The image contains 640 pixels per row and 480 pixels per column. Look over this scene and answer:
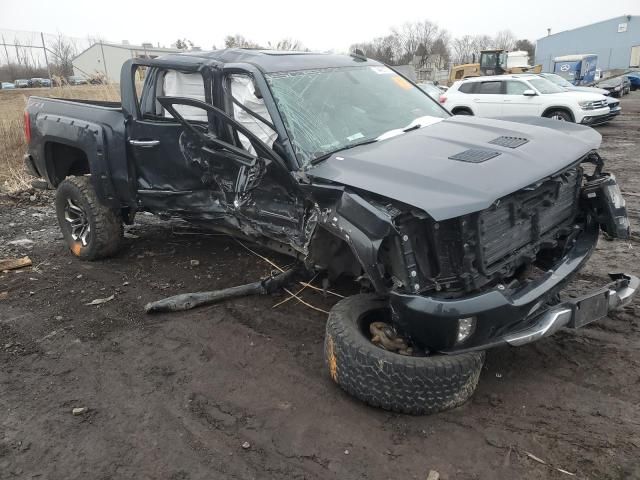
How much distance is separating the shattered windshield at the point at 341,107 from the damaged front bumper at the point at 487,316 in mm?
1310

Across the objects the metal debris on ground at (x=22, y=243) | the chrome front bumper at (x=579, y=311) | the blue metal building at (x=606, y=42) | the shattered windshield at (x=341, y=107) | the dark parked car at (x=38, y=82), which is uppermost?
the blue metal building at (x=606, y=42)

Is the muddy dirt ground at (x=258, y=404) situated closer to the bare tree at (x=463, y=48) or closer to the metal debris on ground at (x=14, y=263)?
the metal debris on ground at (x=14, y=263)

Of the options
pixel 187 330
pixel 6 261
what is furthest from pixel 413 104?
pixel 6 261

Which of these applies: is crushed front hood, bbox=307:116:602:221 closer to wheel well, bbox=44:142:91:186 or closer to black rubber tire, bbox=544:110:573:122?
wheel well, bbox=44:142:91:186

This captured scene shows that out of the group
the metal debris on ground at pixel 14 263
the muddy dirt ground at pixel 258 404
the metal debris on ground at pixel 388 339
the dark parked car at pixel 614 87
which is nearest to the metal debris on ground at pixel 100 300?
the muddy dirt ground at pixel 258 404

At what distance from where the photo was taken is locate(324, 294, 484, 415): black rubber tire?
2732mm

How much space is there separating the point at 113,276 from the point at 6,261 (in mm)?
1306

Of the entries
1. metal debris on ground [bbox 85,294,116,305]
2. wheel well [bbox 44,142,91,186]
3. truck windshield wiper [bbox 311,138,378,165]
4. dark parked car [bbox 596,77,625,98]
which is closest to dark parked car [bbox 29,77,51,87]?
wheel well [bbox 44,142,91,186]

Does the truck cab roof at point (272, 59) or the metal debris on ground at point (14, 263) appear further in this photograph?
the metal debris on ground at point (14, 263)

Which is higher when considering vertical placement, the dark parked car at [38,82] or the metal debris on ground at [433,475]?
the dark parked car at [38,82]

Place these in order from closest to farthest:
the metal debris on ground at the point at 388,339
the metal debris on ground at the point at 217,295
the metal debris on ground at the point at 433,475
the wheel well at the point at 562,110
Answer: the metal debris on ground at the point at 433,475 < the metal debris on ground at the point at 388,339 < the metal debris on ground at the point at 217,295 < the wheel well at the point at 562,110

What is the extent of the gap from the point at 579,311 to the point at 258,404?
6.31 ft

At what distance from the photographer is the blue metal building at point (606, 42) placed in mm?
56156

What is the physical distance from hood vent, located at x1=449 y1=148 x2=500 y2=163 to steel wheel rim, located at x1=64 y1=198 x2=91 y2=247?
12.9ft
